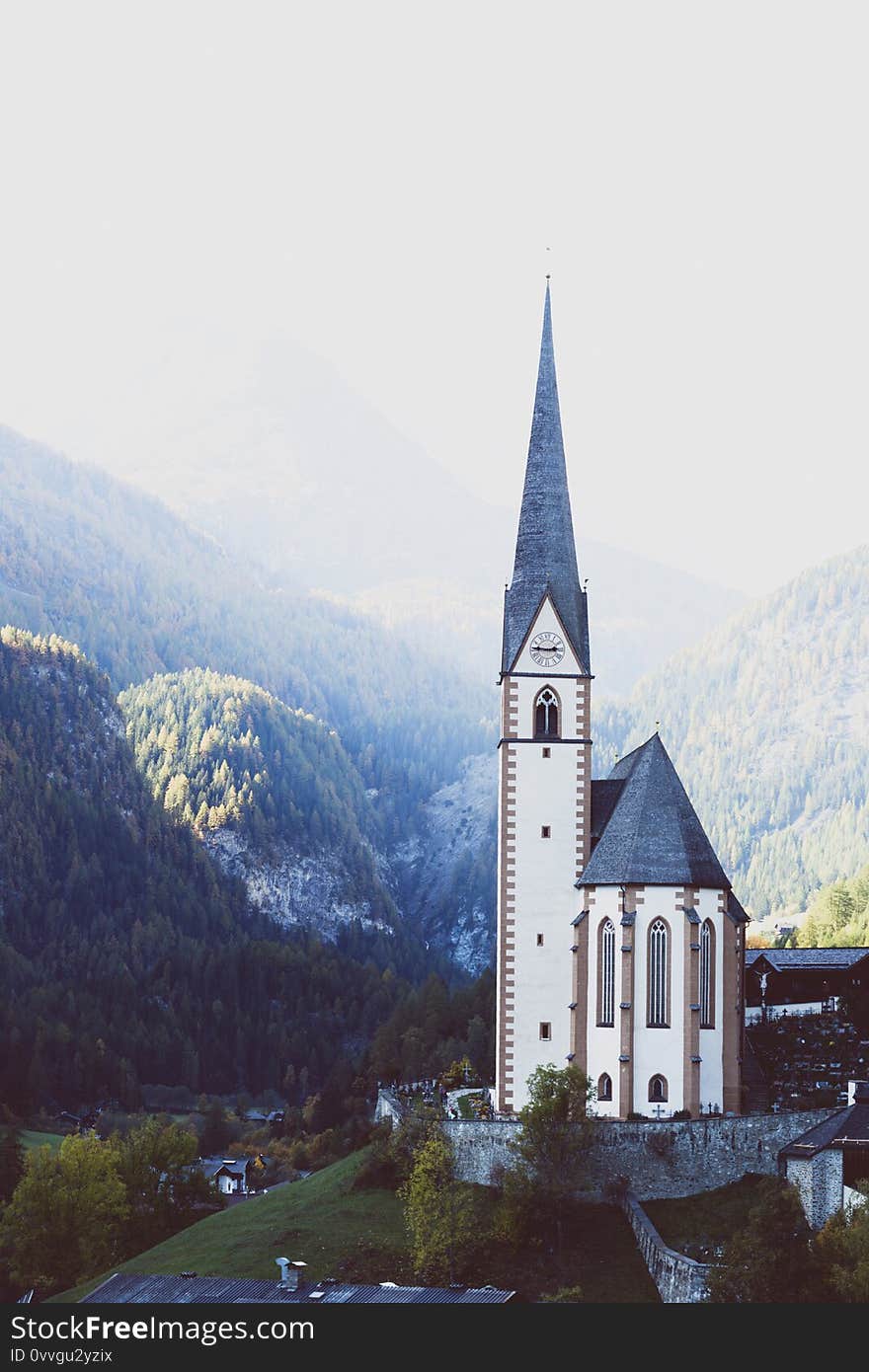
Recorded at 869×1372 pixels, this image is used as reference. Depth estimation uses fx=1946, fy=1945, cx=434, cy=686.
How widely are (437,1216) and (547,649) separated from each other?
28629 mm

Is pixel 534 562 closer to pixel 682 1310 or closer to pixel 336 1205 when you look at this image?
pixel 336 1205

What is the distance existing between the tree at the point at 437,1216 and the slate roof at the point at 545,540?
24416mm

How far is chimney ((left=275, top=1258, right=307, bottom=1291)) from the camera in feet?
236

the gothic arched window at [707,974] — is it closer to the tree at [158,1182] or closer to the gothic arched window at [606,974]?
the gothic arched window at [606,974]

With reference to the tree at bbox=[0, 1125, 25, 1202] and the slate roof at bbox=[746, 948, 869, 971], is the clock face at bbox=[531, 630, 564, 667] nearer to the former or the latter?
the slate roof at bbox=[746, 948, 869, 971]

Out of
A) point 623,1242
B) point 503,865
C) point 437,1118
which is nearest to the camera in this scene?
point 623,1242

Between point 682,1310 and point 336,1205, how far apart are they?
3200cm

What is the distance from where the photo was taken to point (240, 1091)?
19462 centimetres

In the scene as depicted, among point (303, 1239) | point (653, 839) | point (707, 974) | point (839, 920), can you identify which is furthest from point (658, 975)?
point (839, 920)

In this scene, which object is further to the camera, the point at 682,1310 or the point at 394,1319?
the point at 682,1310

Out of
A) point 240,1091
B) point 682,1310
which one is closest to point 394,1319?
point 682,1310

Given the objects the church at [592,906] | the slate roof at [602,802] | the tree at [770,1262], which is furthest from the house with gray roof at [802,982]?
the tree at [770,1262]

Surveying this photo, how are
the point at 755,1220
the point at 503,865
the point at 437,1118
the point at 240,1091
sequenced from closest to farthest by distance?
the point at 755,1220 → the point at 437,1118 → the point at 503,865 → the point at 240,1091

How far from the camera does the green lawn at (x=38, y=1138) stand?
149m
